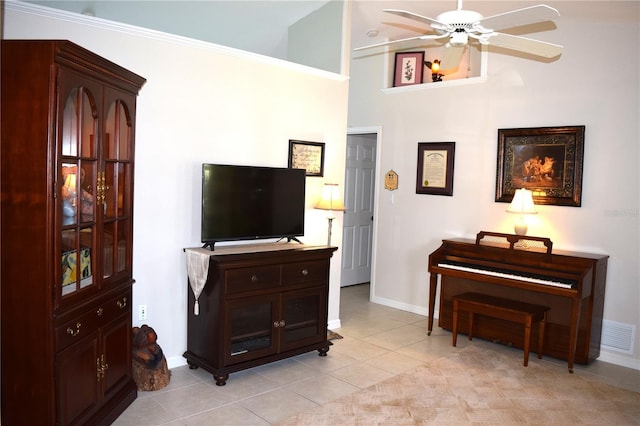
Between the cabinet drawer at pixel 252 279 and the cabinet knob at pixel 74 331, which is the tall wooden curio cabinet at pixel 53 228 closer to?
the cabinet knob at pixel 74 331

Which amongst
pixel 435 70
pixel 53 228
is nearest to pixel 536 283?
pixel 435 70

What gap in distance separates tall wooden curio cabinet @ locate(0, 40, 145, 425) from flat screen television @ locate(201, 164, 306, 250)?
0.98 meters

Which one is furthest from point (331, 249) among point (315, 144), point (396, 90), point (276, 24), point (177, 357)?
point (276, 24)

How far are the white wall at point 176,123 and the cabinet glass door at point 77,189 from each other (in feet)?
2.73

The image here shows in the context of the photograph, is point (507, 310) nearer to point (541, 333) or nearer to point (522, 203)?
point (541, 333)

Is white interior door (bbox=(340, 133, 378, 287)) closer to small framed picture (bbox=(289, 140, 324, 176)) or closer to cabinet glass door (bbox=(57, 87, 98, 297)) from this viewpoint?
small framed picture (bbox=(289, 140, 324, 176))

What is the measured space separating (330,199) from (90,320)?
228cm

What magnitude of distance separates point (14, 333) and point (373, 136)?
5.07 m

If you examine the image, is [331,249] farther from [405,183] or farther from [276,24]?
[276,24]

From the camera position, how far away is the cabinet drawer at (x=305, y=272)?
3738 mm

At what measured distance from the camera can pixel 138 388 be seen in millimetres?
3252

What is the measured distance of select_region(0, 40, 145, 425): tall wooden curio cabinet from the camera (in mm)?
2248

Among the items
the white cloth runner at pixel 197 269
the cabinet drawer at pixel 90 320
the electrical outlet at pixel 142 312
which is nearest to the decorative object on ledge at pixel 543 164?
the white cloth runner at pixel 197 269

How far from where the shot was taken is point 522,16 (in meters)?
2.39
